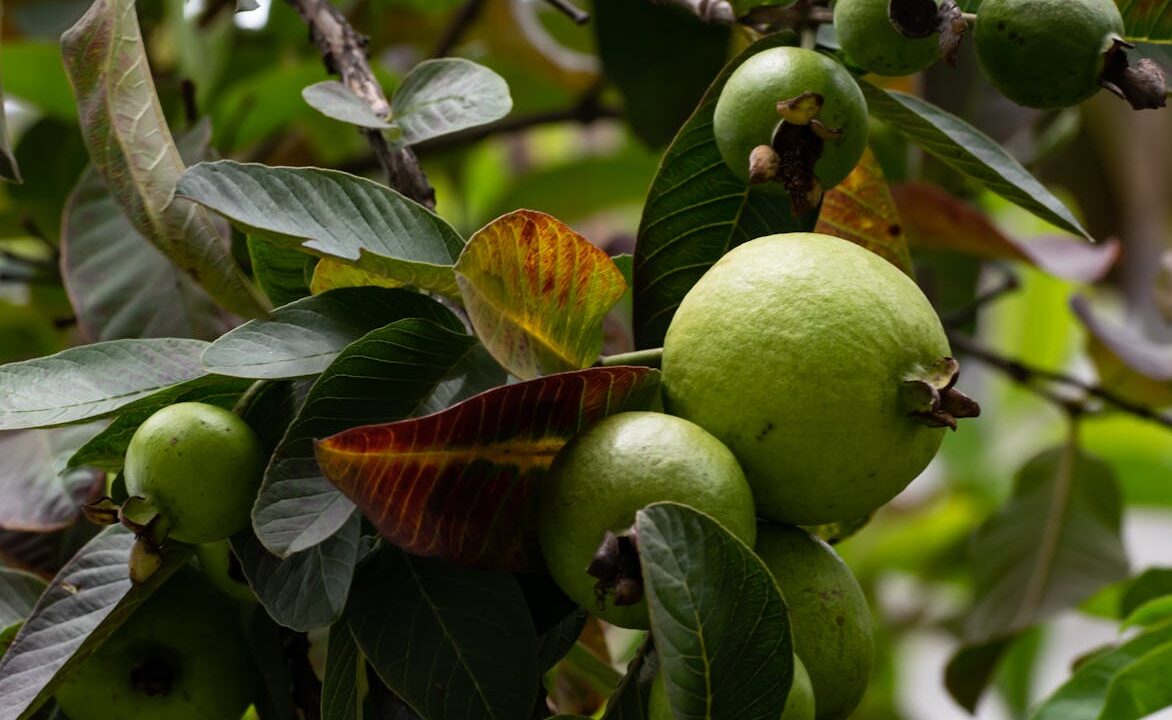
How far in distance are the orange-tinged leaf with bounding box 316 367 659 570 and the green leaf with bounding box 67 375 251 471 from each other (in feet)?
0.40

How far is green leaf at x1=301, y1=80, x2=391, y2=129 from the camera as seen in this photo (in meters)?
0.68

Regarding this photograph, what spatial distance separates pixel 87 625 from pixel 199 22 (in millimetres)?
913

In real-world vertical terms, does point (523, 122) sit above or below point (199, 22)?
below

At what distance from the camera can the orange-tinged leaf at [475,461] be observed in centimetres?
49

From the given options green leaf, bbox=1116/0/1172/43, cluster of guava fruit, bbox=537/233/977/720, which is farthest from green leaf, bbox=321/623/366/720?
green leaf, bbox=1116/0/1172/43

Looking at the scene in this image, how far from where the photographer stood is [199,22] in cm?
133

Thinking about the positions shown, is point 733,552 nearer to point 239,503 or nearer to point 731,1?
point 239,503

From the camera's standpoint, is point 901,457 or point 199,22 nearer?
point 901,457

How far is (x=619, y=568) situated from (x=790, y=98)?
228 millimetres

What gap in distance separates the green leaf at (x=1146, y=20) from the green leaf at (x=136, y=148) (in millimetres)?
476

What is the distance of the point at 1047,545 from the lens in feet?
4.03

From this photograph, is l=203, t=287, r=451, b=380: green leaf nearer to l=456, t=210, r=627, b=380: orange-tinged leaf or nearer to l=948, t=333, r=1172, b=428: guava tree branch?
l=456, t=210, r=627, b=380: orange-tinged leaf

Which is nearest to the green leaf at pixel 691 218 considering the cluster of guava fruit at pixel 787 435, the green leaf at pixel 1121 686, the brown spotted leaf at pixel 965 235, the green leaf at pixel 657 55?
the cluster of guava fruit at pixel 787 435

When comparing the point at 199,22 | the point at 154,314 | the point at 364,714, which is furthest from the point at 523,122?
the point at 364,714
